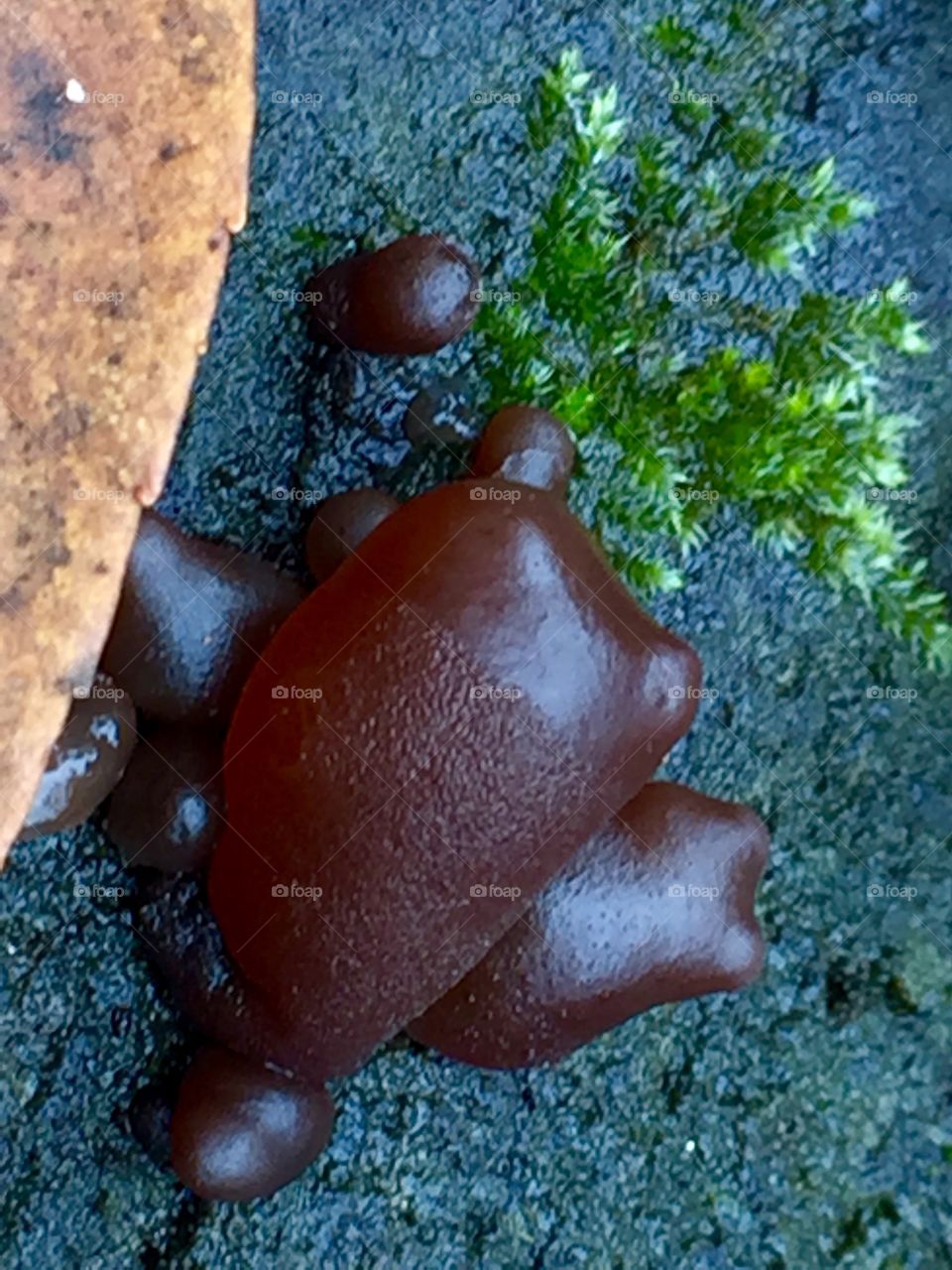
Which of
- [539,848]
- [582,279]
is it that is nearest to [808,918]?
[539,848]

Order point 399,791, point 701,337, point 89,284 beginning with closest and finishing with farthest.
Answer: point 89,284, point 399,791, point 701,337

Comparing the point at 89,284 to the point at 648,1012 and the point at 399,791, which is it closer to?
the point at 399,791

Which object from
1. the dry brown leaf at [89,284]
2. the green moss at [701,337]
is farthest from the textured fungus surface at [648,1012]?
the dry brown leaf at [89,284]

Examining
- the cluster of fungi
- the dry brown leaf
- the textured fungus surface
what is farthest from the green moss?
the dry brown leaf

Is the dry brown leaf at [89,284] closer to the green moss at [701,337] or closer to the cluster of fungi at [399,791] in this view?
the cluster of fungi at [399,791]

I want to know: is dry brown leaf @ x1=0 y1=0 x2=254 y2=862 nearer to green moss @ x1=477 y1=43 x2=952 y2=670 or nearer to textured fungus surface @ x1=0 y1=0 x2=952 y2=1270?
textured fungus surface @ x1=0 y1=0 x2=952 y2=1270

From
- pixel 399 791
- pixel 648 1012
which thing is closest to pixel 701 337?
pixel 399 791
